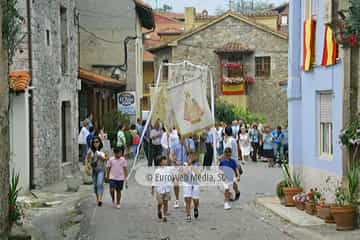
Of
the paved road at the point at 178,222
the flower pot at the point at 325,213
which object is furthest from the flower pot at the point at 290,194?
the flower pot at the point at 325,213

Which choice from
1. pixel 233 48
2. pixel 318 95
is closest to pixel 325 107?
pixel 318 95

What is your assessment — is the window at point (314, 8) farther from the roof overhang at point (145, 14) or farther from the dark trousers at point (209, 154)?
the roof overhang at point (145, 14)

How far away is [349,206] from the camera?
1301 centimetres

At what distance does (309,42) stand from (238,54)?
35.9 meters

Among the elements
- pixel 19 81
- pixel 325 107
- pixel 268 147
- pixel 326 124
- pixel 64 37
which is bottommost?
pixel 268 147

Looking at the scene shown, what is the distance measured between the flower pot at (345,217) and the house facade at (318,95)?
3.89 feet

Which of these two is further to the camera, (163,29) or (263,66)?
(163,29)

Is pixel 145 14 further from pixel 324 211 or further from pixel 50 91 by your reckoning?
pixel 324 211

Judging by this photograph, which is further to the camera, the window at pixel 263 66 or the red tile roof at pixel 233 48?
the window at pixel 263 66

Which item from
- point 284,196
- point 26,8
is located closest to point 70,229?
point 284,196

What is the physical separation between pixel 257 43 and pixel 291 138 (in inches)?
1374

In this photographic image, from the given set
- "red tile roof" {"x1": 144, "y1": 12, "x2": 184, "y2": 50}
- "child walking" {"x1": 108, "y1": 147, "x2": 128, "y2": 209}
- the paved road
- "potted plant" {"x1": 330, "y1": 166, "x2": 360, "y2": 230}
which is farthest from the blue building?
"red tile roof" {"x1": 144, "y1": 12, "x2": 184, "y2": 50}

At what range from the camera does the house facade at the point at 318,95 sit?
46.3 ft

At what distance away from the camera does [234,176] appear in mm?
17469
